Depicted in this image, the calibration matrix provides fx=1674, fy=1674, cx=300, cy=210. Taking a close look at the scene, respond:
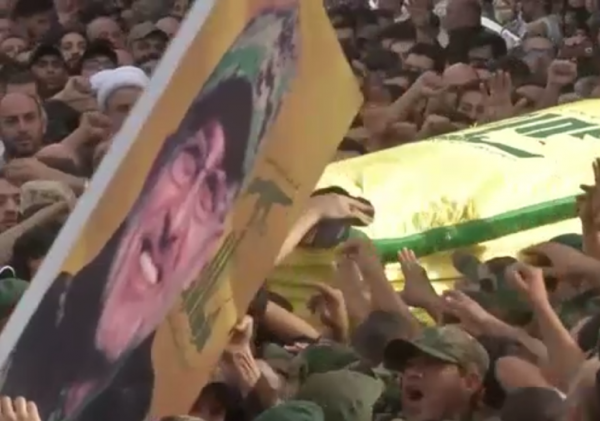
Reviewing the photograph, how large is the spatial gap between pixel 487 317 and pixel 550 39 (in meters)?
4.04

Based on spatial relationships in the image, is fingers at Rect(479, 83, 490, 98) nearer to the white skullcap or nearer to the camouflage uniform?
the white skullcap

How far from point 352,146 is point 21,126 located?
1026 millimetres

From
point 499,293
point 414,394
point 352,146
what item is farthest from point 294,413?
point 352,146

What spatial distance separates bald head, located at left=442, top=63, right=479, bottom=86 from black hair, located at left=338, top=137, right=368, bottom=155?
23.7 inches

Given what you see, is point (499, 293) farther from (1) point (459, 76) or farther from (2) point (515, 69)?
(2) point (515, 69)

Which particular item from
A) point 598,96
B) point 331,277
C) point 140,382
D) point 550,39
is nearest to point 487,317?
point 331,277

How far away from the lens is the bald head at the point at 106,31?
671 centimetres

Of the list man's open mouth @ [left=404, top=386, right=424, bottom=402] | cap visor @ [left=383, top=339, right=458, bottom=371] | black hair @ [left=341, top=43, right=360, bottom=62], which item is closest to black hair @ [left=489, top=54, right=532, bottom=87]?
black hair @ [left=341, top=43, right=360, bottom=62]

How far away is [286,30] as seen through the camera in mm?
2236

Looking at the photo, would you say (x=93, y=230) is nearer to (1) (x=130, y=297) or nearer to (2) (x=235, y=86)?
(1) (x=130, y=297)

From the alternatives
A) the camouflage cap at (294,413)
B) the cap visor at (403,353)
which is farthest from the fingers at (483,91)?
the camouflage cap at (294,413)

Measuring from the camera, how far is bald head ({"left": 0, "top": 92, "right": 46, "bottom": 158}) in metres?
4.91

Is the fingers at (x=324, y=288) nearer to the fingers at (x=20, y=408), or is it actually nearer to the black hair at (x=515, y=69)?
the fingers at (x=20, y=408)

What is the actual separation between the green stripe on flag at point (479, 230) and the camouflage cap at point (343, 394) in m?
1.57
